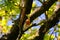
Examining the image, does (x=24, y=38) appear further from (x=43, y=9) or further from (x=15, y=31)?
(x=43, y=9)

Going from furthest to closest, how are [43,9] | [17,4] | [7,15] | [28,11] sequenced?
[7,15] < [17,4] < [28,11] < [43,9]

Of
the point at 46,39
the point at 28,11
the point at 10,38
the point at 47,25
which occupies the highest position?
the point at 28,11

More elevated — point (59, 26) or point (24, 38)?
point (59, 26)

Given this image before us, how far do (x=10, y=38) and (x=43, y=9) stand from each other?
0.86m

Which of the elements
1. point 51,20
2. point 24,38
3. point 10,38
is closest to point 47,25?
point 51,20

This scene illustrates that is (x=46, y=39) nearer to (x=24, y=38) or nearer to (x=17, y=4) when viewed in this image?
(x=24, y=38)

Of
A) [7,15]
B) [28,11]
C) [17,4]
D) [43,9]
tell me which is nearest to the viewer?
[43,9]

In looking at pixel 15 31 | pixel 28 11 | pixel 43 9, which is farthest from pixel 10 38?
pixel 43 9

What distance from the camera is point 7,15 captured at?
4.25 metres

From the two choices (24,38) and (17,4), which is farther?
(24,38)

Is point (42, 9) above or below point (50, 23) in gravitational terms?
above

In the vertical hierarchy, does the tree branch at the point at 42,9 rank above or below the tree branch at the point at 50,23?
above

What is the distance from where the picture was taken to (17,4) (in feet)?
12.8

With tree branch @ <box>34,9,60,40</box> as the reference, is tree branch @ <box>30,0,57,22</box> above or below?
above
